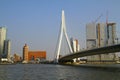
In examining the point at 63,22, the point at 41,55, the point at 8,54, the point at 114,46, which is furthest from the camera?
the point at 41,55

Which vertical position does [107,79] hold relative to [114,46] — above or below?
below

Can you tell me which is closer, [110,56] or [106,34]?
[106,34]

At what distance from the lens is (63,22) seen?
92688 millimetres

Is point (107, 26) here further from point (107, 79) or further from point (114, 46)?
point (107, 79)

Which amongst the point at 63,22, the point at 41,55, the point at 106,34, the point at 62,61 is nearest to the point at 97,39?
the point at 106,34

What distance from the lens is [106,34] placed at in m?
116

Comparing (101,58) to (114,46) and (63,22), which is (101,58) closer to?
(63,22)

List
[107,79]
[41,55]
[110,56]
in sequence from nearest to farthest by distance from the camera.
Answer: [107,79] → [110,56] → [41,55]

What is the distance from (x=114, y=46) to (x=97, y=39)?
221 ft

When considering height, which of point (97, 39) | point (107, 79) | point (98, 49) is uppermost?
point (97, 39)

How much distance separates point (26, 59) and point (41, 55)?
40.8 ft

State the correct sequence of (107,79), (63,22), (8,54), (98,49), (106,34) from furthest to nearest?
(8,54) < (106,34) < (63,22) < (98,49) < (107,79)

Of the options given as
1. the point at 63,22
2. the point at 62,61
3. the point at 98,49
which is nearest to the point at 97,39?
the point at 62,61

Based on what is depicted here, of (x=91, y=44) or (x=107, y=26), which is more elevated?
(x=107, y=26)
